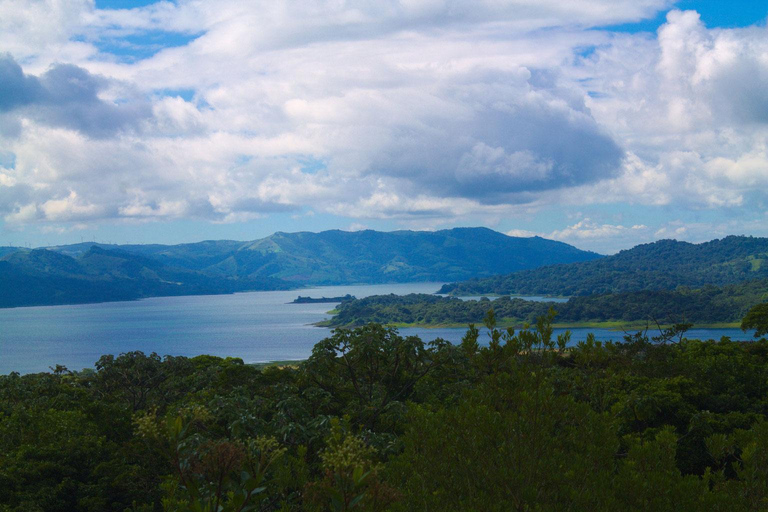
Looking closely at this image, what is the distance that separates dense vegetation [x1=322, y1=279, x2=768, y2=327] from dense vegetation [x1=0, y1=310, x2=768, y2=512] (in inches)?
5032

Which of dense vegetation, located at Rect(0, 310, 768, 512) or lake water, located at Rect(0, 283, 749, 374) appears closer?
dense vegetation, located at Rect(0, 310, 768, 512)

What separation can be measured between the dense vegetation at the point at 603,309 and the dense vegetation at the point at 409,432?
128 metres

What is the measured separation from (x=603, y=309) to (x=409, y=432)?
16627 cm

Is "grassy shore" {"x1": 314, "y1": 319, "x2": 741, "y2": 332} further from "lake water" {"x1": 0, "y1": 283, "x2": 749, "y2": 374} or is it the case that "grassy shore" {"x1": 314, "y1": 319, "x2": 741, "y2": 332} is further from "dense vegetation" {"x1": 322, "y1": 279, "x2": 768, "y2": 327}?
"lake water" {"x1": 0, "y1": 283, "x2": 749, "y2": 374}

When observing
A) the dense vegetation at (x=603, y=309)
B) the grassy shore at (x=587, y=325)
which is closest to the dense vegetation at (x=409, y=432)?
the grassy shore at (x=587, y=325)

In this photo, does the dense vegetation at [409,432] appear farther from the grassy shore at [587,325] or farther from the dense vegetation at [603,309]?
the dense vegetation at [603,309]

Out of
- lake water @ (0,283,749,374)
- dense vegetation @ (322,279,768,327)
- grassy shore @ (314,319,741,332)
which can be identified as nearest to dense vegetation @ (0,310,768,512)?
lake water @ (0,283,749,374)

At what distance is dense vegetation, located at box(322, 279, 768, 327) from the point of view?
15300 cm

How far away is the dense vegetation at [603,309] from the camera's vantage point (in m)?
153

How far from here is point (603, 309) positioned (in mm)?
164375

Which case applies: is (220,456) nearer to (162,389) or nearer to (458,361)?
(458,361)

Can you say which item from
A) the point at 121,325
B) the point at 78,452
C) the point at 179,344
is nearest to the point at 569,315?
the point at 179,344

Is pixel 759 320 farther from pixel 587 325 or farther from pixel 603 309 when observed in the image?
pixel 603 309

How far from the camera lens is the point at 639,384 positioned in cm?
2052
